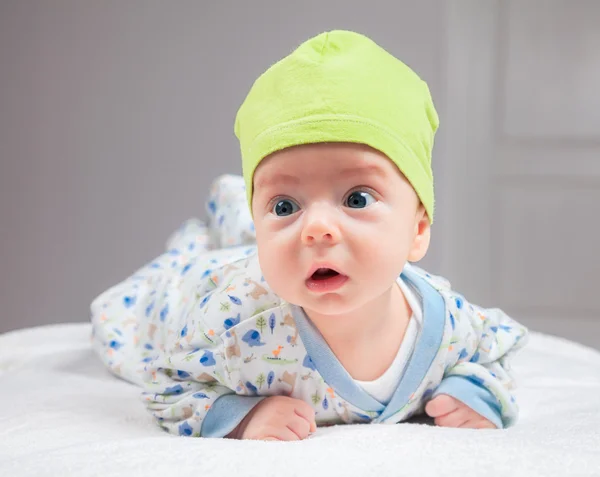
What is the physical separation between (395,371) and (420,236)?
0.19m

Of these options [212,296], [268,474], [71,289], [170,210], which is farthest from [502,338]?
[71,289]

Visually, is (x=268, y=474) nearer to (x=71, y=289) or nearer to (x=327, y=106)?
(x=327, y=106)

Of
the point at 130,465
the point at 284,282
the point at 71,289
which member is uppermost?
the point at 284,282

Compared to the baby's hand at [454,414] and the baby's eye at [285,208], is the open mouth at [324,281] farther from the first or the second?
the baby's hand at [454,414]

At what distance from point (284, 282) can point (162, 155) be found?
1998mm

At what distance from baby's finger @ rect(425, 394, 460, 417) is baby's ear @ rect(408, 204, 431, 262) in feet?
0.68

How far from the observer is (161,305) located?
1.51 metres

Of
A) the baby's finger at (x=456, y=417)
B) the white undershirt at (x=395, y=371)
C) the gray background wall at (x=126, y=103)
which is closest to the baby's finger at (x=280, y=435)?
the white undershirt at (x=395, y=371)

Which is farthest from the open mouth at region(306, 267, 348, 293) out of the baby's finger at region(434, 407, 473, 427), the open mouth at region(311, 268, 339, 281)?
the baby's finger at region(434, 407, 473, 427)

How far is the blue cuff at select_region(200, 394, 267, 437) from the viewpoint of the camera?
1.05m

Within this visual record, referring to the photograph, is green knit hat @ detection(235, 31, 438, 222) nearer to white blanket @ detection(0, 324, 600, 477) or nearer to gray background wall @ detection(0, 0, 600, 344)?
white blanket @ detection(0, 324, 600, 477)

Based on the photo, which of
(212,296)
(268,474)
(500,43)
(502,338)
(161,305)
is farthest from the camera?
(500,43)

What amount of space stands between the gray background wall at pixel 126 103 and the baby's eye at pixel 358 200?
194 cm

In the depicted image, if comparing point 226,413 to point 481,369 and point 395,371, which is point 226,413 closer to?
point 395,371
